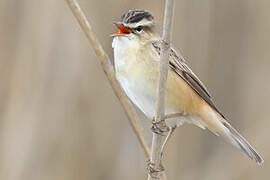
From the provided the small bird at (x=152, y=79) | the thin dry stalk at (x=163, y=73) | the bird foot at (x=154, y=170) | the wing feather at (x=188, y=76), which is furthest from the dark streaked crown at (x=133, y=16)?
the bird foot at (x=154, y=170)

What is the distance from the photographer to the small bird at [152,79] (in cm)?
292

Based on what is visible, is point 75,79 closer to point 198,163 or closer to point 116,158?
point 116,158

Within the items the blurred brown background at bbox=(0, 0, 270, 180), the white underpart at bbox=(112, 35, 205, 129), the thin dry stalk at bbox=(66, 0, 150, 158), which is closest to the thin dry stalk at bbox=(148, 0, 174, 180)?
the thin dry stalk at bbox=(66, 0, 150, 158)

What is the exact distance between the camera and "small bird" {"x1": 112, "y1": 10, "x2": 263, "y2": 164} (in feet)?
9.59

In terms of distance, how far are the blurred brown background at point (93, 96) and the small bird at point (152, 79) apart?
2.25 feet

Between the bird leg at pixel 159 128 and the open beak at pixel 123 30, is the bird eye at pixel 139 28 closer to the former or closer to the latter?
the open beak at pixel 123 30

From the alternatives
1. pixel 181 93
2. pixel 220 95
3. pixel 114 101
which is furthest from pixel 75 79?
pixel 220 95

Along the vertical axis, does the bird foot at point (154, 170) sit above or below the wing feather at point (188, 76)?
below

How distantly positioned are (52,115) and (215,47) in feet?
4.50

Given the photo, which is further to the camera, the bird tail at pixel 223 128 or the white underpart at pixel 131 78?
the bird tail at pixel 223 128

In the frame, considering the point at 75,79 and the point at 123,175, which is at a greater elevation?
the point at 75,79

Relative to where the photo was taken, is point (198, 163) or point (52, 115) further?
point (198, 163)

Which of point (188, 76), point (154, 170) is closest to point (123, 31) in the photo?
point (188, 76)

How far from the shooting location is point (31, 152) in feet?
11.7
